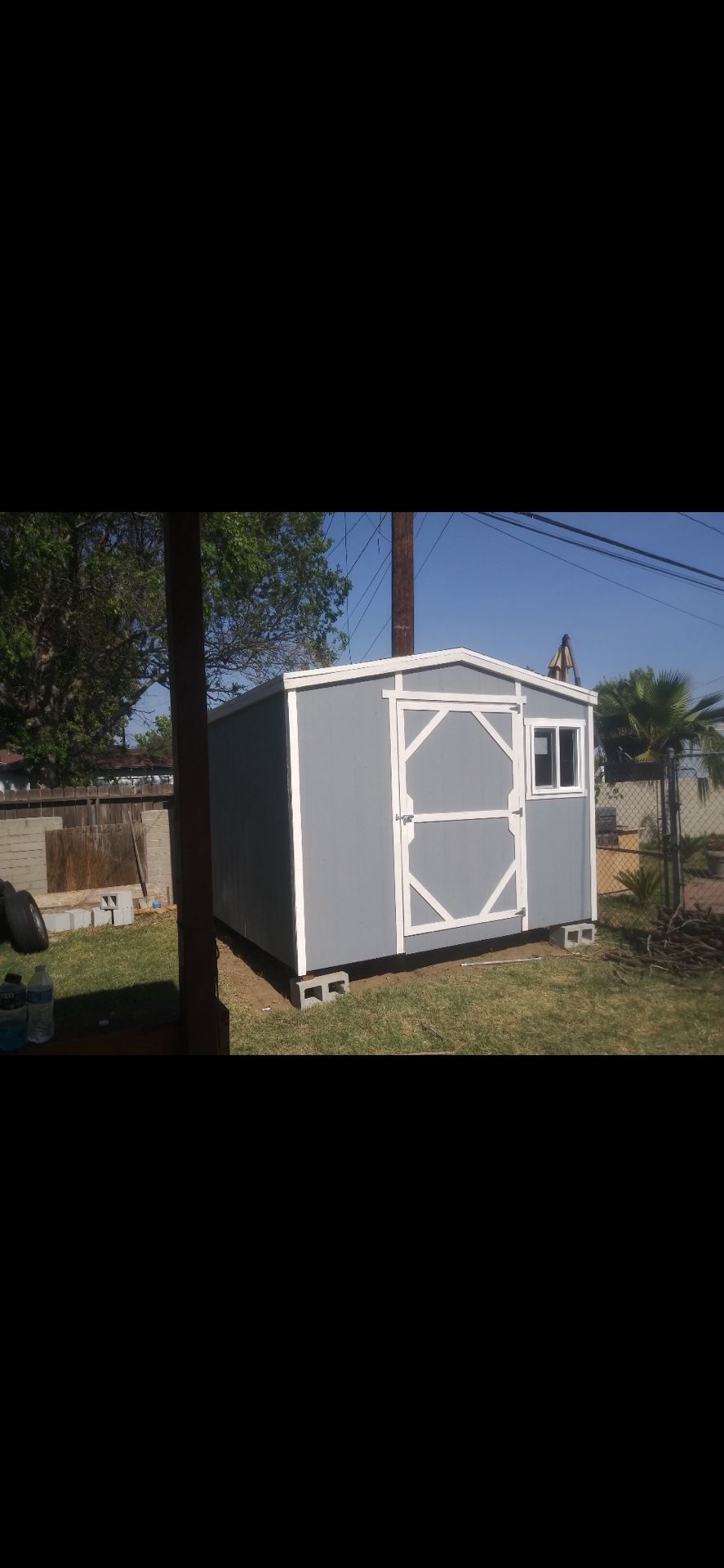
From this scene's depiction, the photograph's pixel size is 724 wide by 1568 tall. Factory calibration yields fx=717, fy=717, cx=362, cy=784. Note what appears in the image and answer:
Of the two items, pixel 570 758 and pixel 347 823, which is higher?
pixel 570 758

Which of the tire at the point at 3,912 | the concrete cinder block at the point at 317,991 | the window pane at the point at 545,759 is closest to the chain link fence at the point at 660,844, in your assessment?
the window pane at the point at 545,759

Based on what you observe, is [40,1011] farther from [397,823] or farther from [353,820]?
[397,823]

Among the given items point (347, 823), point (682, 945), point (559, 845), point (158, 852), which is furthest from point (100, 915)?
point (682, 945)

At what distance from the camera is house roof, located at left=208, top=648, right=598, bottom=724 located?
4031 mm

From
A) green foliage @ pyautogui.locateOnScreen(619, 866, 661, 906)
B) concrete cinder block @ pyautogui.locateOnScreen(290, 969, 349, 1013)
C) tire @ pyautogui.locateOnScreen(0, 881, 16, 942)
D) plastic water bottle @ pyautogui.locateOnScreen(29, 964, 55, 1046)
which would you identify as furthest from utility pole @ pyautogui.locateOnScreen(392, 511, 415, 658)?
plastic water bottle @ pyautogui.locateOnScreen(29, 964, 55, 1046)

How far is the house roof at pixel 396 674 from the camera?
403 centimetres

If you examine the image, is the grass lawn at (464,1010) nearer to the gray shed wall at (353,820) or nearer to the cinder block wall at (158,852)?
the gray shed wall at (353,820)

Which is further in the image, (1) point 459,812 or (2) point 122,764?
(2) point 122,764

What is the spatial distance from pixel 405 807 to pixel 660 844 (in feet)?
9.27

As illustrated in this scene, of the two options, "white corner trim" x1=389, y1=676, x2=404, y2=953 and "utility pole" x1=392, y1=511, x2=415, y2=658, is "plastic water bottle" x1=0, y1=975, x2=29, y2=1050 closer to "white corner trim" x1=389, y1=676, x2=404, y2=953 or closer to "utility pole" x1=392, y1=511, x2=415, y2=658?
"white corner trim" x1=389, y1=676, x2=404, y2=953

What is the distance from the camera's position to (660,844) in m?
6.04
